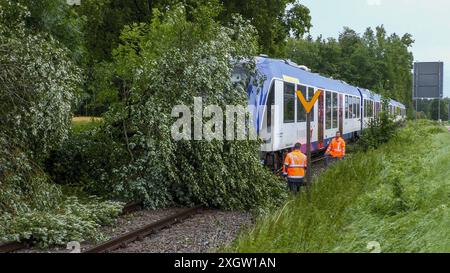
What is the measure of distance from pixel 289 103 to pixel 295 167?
3793 mm

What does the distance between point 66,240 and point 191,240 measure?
1.85 metres

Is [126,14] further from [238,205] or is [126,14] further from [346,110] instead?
[238,205]

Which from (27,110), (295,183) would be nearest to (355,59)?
(295,183)

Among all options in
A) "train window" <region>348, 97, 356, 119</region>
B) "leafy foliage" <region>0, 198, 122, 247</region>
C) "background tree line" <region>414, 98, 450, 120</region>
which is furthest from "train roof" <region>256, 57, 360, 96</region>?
"background tree line" <region>414, 98, 450, 120</region>

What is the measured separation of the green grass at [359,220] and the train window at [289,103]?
289 cm

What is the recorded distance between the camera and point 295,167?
1281cm

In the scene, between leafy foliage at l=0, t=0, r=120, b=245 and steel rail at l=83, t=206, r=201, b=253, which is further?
leafy foliage at l=0, t=0, r=120, b=245

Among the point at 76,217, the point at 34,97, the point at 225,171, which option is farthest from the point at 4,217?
the point at 225,171

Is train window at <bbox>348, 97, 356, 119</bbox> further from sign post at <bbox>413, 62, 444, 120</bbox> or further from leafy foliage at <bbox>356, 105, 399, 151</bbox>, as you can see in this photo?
sign post at <bbox>413, 62, 444, 120</bbox>

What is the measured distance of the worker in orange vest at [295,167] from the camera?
12789mm

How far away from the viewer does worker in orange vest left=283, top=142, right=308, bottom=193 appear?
1279 centimetres

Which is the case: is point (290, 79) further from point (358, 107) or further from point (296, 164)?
point (358, 107)

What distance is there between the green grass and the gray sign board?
1877 centimetres

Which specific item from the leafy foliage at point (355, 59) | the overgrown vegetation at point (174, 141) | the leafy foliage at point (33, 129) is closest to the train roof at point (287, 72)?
the overgrown vegetation at point (174, 141)
